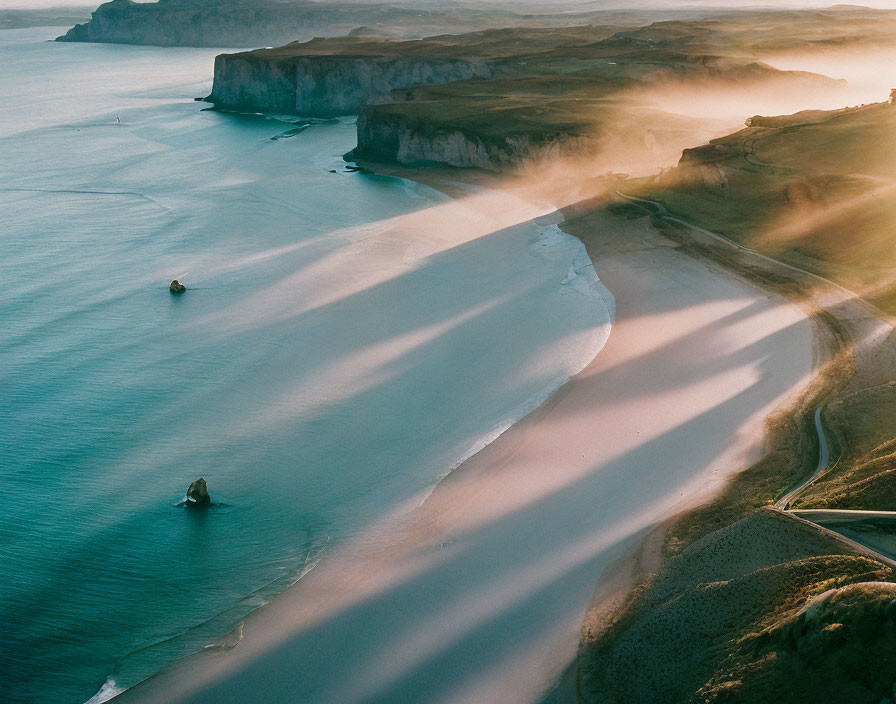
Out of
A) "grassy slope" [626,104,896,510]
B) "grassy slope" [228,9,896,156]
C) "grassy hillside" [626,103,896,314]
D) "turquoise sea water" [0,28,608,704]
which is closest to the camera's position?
"turquoise sea water" [0,28,608,704]

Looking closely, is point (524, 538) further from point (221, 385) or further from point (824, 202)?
point (824, 202)

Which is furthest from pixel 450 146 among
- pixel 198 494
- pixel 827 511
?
pixel 827 511

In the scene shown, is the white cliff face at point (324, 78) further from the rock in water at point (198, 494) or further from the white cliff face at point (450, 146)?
the rock in water at point (198, 494)

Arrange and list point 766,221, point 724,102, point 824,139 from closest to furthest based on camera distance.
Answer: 1. point 766,221
2. point 824,139
3. point 724,102

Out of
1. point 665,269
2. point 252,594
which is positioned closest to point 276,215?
point 665,269

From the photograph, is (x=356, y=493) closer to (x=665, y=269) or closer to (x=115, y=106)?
(x=665, y=269)

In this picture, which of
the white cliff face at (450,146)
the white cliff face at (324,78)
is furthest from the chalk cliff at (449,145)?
the white cliff face at (324,78)

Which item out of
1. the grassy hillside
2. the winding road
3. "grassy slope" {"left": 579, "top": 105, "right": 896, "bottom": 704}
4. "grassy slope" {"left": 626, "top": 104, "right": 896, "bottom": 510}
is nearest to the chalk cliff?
the grassy hillside

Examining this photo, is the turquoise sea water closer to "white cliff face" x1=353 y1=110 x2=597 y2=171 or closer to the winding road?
"white cliff face" x1=353 y1=110 x2=597 y2=171
